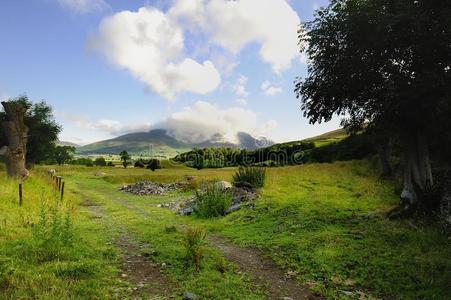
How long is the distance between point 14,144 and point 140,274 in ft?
67.3

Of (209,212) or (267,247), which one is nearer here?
(267,247)

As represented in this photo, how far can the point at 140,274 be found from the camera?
29.8 feet

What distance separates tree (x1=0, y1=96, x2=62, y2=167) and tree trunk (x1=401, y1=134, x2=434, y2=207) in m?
52.2

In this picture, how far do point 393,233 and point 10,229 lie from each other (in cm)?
1277

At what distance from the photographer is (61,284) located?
761cm

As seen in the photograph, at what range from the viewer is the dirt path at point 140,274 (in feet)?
25.6

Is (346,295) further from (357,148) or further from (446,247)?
(357,148)

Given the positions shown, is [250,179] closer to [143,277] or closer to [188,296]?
[143,277]

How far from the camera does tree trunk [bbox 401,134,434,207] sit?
1550 cm

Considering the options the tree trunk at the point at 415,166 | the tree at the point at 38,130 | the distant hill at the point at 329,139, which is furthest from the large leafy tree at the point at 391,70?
the distant hill at the point at 329,139

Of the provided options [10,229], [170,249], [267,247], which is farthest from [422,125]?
[10,229]

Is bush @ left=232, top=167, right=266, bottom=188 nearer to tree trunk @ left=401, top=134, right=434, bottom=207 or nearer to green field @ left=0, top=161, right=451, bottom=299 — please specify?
green field @ left=0, top=161, right=451, bottom=299

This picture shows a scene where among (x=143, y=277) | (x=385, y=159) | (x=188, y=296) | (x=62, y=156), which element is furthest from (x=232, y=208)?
(x=62, y=156)

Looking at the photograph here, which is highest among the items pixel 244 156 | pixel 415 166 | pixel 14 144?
pixel 14 144
